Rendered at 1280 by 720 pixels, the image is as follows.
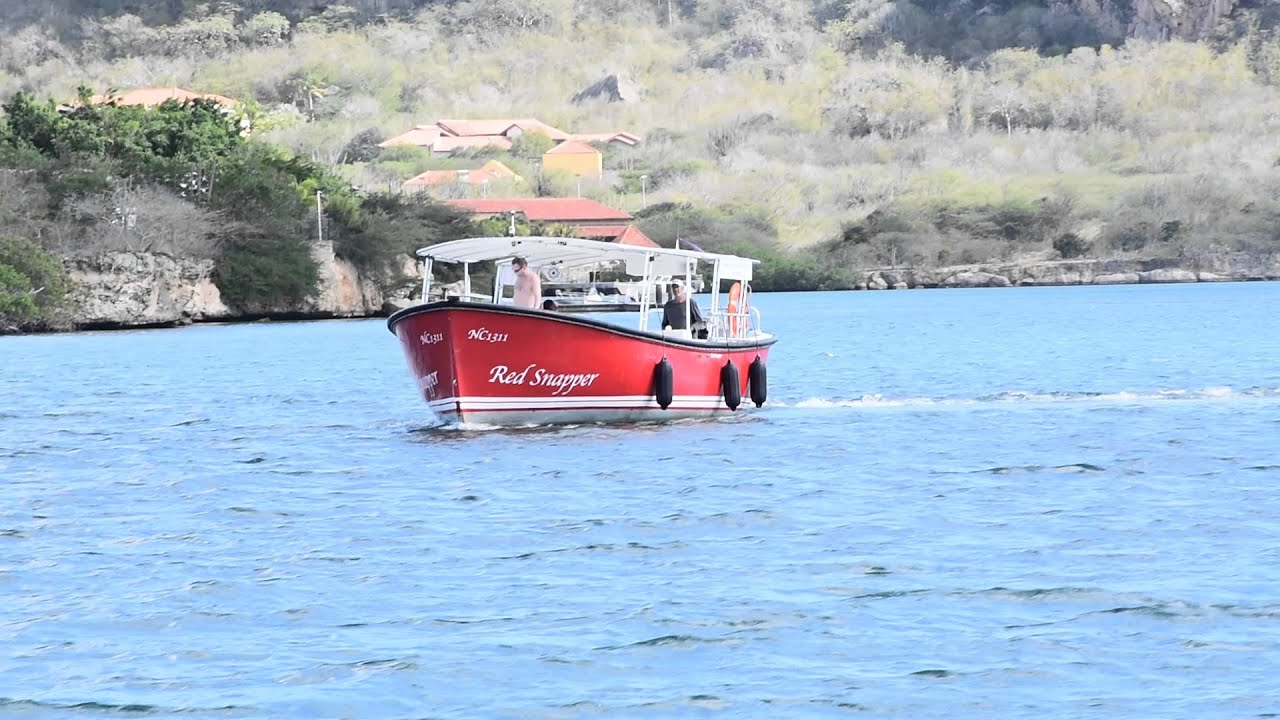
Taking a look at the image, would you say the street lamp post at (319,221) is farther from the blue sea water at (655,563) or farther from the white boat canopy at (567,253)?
the white boat canopy at (567,253)

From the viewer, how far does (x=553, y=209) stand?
155000 millimetres

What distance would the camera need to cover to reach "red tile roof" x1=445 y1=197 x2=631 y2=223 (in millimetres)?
151000

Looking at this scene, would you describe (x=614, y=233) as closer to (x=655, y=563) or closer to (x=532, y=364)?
(x=532, y=364)

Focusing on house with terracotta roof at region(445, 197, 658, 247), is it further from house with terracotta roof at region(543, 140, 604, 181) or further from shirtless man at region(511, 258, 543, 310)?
shirtless man at region(511, 258, 543, 310)

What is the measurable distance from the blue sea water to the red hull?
0.45 m

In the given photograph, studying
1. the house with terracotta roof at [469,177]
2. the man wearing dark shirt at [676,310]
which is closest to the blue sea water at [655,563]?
the man wearing dark shirt at [676,310]

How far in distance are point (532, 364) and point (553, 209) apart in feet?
425

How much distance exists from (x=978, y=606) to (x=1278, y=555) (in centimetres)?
346

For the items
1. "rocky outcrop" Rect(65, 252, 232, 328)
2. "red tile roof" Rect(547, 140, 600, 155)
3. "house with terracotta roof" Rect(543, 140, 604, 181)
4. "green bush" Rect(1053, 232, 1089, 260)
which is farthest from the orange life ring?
"red tile roof" Rect(547, 140, 600, 155)

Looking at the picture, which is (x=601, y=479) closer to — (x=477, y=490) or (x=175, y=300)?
(x=477, y=490)

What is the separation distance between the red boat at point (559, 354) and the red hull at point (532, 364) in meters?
0.01

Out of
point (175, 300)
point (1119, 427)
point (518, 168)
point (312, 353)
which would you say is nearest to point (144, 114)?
point (175, 300)

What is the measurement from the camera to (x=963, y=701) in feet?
38.7

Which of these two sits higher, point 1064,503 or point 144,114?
point 144,114
